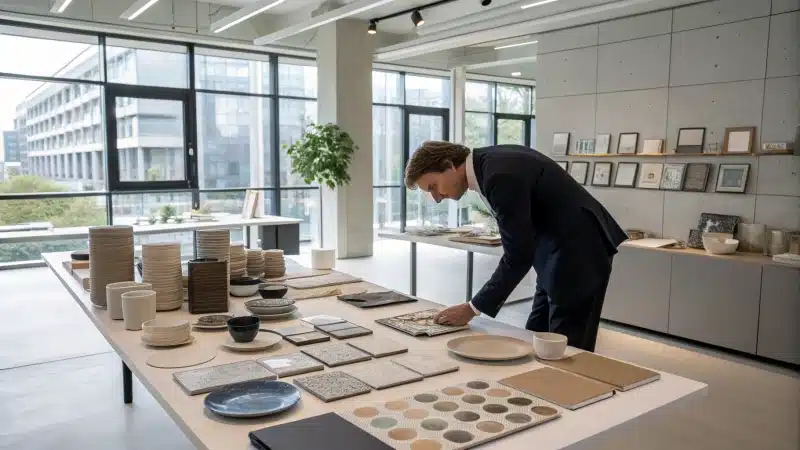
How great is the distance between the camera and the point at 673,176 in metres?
5.34

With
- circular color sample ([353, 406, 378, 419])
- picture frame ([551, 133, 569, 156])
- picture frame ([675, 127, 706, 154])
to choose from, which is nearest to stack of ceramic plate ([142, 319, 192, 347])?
circular color sample ([353, 406, 378, 419])

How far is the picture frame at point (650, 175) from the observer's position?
17.9 feet

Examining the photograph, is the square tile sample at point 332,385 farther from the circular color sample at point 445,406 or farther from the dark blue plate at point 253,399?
the circular color sample at point 445,406

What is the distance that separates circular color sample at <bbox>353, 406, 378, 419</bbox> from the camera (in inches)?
52.5

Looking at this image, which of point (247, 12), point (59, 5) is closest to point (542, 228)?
point (247, 12)

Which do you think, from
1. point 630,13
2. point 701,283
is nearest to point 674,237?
point 701,283

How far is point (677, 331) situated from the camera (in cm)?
483

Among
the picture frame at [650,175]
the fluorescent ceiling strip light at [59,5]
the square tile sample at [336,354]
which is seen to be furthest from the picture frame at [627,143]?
the fluorescent ceiling strip light at [59,5]

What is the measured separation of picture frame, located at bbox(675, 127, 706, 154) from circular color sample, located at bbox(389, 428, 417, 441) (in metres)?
4.71

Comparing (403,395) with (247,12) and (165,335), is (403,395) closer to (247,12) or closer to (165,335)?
(165,335)

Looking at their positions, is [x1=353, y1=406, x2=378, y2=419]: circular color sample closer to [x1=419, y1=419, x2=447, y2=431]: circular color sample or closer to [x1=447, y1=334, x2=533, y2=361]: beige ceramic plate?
[x1=419, y1=419, x2=447, y2=431]: circular color sample

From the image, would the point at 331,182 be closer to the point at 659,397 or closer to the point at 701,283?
the point at 701,283

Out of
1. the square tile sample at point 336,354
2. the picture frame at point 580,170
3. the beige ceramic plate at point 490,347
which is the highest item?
the picture frame at point 580,170

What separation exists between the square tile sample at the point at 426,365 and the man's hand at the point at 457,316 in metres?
0.34
